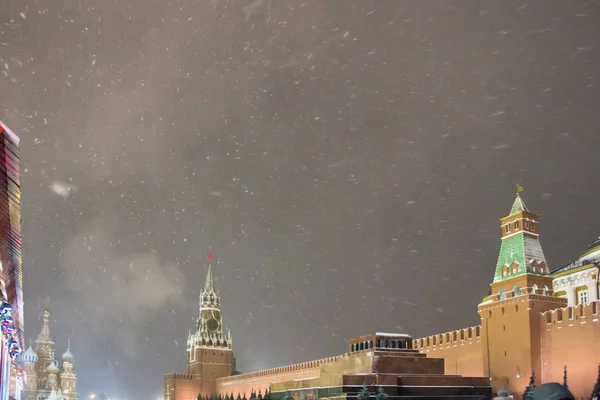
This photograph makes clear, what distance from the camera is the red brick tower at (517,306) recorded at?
72.2ft

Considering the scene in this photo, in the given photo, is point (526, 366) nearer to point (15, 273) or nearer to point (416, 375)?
point (416, 375)

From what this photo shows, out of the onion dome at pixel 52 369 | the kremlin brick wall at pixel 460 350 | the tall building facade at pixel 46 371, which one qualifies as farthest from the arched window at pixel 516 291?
the onion dome at pixel 52 369

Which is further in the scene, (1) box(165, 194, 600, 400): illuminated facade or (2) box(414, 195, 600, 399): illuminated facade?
(1) box(165, 194, 600, 400): illuminated facade

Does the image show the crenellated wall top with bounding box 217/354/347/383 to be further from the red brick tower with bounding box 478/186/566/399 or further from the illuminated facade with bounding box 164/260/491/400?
the red brick tower with bounding box 478/186/566/399

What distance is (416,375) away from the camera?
2189 centimetres

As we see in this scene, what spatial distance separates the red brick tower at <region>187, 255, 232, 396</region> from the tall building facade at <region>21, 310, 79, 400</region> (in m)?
10.8

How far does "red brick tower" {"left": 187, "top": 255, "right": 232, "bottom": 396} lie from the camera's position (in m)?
57.4

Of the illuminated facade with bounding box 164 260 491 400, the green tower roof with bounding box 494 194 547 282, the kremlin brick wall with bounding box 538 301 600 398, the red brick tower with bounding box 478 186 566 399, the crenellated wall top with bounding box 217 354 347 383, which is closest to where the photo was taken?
the kremlin brick wall with bounding box 538 301 600 398

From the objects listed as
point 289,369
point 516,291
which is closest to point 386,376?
point 516,291

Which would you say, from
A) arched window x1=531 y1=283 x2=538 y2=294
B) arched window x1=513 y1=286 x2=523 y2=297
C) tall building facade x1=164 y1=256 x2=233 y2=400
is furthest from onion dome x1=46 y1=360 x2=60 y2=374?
arched window x1=531 y1=283 x2=538 y2=294

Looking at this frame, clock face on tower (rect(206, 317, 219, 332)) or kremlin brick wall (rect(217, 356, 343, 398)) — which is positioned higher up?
clock face on tower (rect(206, 317, 219, 332))

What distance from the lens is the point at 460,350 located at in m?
25.8

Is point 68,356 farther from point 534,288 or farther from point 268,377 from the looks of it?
point 534,288

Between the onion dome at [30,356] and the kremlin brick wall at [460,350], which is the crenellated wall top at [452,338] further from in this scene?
the onion dome at [30,356]
